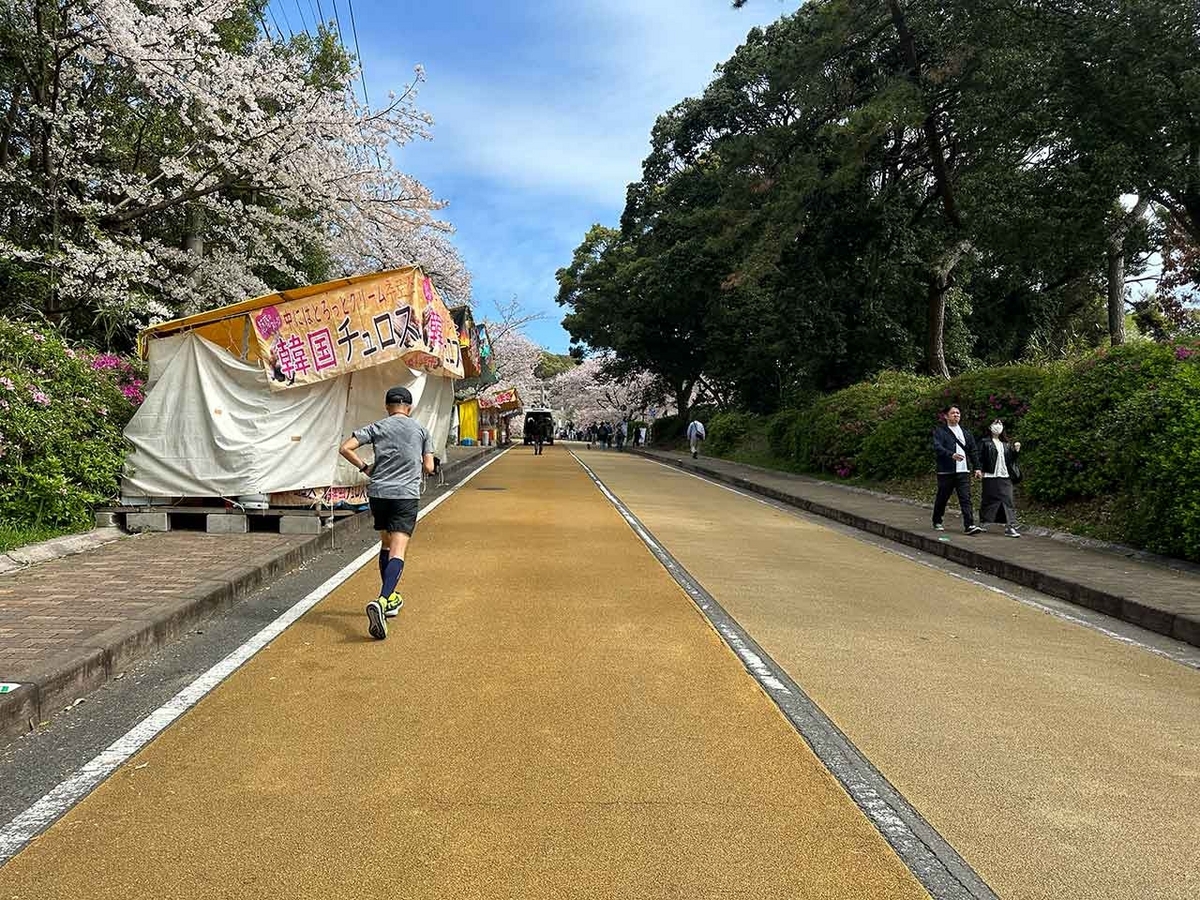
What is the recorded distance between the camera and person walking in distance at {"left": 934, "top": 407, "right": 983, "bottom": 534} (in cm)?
1118

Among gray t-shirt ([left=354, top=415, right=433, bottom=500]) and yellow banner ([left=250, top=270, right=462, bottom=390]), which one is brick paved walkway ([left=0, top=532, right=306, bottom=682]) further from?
yellow banner ([left=250, top=270, right=462, bottom=390])

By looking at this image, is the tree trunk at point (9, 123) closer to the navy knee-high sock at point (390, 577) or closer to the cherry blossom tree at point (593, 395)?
the navy knee-high sock at point (390, 577)

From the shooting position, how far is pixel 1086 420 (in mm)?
12273

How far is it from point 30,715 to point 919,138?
24070mm

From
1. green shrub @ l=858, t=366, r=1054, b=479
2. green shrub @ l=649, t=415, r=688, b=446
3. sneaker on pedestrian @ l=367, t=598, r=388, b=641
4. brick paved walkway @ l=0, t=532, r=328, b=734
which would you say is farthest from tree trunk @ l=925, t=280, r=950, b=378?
green shrub @ l=649, t=415, r=688, b=446

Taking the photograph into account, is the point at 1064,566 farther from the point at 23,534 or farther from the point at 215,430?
the point at 23,534

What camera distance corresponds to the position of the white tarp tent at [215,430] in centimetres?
977

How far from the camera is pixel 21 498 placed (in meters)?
8.45

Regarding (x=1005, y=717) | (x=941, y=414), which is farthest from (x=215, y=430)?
(x=941, y=414)

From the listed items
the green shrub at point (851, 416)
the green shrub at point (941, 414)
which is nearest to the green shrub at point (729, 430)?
the green shrub at point (851, 416)

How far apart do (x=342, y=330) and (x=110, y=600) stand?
16.1 ft

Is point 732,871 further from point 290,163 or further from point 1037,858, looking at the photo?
point 290,163

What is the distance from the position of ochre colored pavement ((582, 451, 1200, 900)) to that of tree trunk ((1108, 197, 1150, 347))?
11991 millimetres

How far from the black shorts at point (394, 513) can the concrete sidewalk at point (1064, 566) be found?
236 inches
